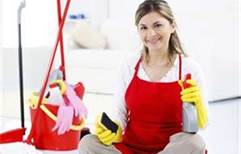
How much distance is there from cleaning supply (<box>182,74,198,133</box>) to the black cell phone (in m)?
0.25

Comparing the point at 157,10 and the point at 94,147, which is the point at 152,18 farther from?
the point at 94,147

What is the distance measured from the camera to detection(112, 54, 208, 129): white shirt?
170 centimetres

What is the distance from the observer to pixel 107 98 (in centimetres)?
371

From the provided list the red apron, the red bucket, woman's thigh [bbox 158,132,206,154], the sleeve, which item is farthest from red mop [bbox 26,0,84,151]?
woman's thigh [bbox 158,132,206,154]

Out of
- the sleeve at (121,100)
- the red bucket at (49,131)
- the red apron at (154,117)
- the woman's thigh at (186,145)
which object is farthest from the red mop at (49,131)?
the woman's thigh at (186,145)

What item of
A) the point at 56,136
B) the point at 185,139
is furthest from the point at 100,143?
the point at 56,136

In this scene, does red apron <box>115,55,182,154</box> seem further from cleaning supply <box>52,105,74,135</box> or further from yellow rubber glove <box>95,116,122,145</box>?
cleaning supply <box>52,105,74,135</box>

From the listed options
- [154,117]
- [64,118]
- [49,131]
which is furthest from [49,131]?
[154,117]

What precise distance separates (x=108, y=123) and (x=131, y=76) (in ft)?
0.72

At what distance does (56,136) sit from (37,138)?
84 mm

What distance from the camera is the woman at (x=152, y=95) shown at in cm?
165

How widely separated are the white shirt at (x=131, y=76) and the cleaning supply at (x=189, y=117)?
0.48ft

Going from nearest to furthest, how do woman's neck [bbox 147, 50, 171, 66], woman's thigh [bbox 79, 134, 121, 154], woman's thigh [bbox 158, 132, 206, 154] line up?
woman's thigh [bbox 158, 132, 206, 154], woman's thigh [bbox 79, 134, 121, 154], woman's neck [bbox 147, 50, 171, 66]

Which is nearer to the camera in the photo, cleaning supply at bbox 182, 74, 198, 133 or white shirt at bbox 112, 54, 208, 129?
cleaning supply at bbox 182, 74, 198, 133
